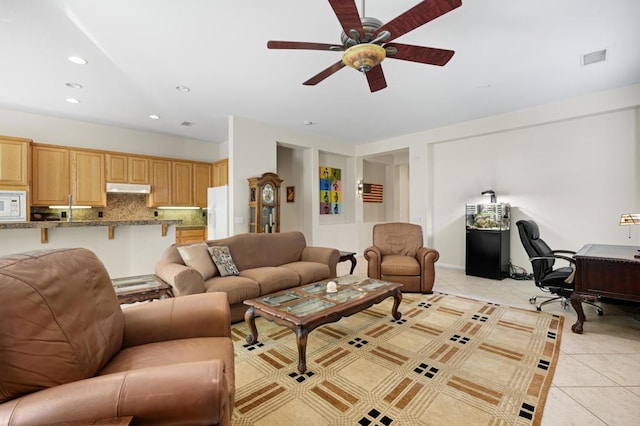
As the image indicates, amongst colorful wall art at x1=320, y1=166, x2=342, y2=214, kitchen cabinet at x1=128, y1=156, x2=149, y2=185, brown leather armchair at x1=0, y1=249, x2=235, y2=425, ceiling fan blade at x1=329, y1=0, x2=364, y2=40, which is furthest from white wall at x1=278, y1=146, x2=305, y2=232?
brown leather armchair at x1=0, y1=249, x2=235, y2=425

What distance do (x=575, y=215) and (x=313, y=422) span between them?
5014mm

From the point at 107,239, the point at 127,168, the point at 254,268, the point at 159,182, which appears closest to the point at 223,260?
the point at 254,268

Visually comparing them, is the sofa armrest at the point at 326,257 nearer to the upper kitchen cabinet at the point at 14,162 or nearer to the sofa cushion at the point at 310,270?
the sofa cushion at the point at 310,270

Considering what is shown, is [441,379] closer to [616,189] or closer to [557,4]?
[557,4]

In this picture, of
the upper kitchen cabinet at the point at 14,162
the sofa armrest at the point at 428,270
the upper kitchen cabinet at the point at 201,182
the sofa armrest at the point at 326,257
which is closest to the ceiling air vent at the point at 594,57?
the sofa armrest at the point at 428,270

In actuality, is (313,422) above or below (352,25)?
below

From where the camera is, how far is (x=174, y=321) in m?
1.65

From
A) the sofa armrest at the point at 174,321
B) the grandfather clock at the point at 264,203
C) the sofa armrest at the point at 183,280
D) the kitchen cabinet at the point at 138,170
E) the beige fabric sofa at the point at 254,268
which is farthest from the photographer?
the kitchen cabinet at the point at 138,170

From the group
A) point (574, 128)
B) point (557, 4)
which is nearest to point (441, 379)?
point (557, 4)

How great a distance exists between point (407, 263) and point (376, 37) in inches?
114

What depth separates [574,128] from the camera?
444 centimetres

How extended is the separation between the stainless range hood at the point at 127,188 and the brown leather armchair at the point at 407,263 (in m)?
4.49

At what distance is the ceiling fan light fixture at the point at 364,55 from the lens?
2.00m

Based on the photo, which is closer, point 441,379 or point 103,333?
point 103,333
